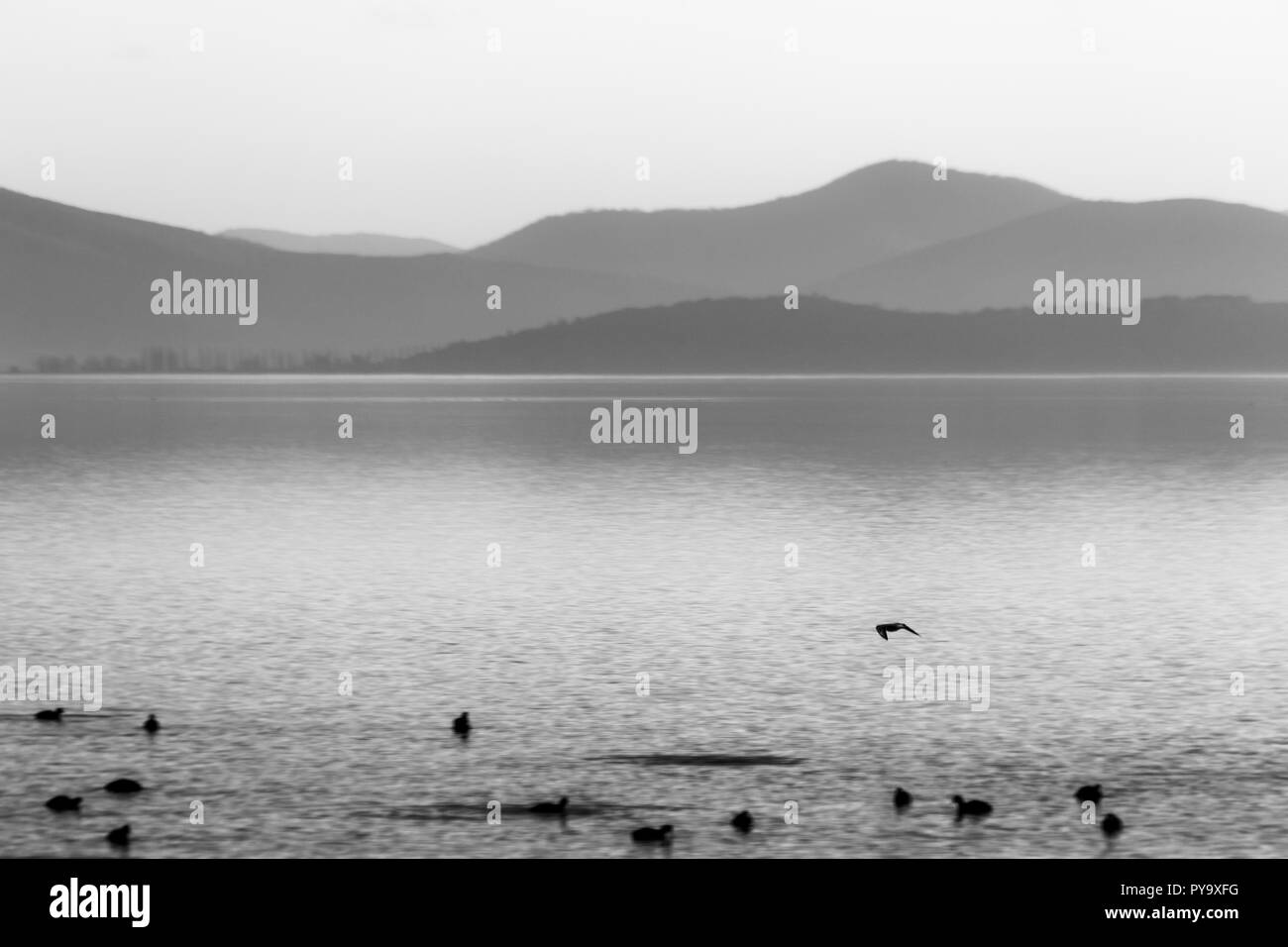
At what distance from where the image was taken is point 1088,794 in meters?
30.8

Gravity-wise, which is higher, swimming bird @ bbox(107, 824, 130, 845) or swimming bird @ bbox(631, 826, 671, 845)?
swimming bird @ bbox(107, 824, 130, 845)

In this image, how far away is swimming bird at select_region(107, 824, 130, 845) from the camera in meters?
28.2

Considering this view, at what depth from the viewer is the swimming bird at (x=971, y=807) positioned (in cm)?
2998

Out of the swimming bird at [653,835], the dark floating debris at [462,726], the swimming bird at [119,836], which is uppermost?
the dark floating debris at [462,726]

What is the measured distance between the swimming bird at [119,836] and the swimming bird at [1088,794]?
17208mm

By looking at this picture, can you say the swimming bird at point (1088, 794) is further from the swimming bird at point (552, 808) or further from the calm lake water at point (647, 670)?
the swimming bird at point (552, 808)

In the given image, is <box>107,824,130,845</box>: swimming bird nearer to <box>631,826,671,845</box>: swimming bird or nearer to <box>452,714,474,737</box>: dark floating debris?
<box>631,826,671,845</box>: swimming bird

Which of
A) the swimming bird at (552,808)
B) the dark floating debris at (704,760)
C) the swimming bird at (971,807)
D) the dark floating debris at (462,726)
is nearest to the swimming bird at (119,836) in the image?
the swimming bird at (552,808)

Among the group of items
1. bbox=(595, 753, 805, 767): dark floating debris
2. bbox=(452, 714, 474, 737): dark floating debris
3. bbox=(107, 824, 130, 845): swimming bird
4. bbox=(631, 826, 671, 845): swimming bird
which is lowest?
bbox=(631, 826, 671, 845): swimming bird

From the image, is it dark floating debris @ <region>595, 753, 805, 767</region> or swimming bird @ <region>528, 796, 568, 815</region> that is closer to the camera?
swimming bird @ <region>528, 796, 568, 815</region>

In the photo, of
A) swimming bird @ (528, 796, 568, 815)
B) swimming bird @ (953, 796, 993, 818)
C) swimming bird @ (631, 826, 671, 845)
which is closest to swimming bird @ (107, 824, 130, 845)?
swimming bird @ (528, 796, 568, 815)

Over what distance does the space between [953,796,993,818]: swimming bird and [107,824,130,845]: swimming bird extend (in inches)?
579

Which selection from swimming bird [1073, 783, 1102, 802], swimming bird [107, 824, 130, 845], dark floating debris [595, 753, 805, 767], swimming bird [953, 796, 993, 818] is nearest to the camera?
swimming bird [107, 824, 130, 845]

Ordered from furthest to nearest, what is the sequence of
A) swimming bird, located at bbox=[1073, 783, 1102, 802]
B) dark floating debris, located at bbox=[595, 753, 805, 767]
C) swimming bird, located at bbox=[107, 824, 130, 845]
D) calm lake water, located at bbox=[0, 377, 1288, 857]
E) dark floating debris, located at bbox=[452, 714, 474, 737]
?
1. dark floating debris, located at bbox=[452, 714, 474, 737]
2. dark floating debris, located at bbox=[595, 753, 805, 767]
3. swimming bird, located at bbox=[1073, 783, 1102, 802]
4. calm lake water, located at bbox=[0, 377, 1288, 857]
5. swimming bird, located at bbox=[107, 824, 130, 845]
